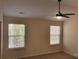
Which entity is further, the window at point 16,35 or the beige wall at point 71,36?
the beige wall at point 71,36

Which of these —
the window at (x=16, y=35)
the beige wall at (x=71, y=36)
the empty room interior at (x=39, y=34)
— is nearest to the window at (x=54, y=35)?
the empty room interior at (x=39, y=34)

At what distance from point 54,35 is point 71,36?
124 cm

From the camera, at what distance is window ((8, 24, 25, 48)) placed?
5769mm

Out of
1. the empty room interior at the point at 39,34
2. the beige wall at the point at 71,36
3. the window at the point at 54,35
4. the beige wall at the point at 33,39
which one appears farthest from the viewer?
the window at the point at 54,35

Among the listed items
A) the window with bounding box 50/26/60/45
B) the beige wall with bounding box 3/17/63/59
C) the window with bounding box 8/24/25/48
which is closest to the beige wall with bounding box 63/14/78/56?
the window with bounding box 50/26/60/45

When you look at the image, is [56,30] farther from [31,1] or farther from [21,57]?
[31,1]

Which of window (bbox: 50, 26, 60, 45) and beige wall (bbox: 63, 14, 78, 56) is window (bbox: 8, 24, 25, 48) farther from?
beige wall (bbox: 63, 14, 78, 56)

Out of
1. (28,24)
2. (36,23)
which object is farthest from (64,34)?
(28,24)

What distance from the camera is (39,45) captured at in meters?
6.84

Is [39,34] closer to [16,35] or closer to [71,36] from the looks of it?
[16,35]

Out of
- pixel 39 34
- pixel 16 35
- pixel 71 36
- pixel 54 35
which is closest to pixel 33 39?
pixel 39 34

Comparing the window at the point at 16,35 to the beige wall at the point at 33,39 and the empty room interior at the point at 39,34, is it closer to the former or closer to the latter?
the empty room interior at the point at 39,34

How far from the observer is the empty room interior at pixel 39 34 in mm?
5453

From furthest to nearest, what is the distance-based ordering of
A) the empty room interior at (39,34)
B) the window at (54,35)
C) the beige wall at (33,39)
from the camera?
the window at (54,35), the beige wall at (33,39), the empty room interior at (39,34)
